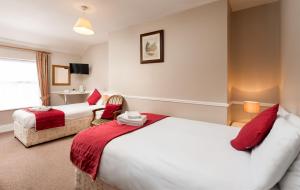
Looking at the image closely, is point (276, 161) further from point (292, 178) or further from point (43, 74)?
point (43, 74)

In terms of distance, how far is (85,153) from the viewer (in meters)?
1.54

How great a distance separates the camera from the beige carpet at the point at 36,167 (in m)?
1.86

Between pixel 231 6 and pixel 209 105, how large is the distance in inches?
72.9

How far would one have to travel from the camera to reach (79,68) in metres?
5.11

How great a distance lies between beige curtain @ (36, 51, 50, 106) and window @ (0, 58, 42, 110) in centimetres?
11

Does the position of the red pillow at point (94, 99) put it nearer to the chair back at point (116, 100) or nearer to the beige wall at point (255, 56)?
the chair back at point (116, 100)

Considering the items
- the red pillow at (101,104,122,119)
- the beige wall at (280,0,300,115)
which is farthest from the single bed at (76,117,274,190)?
the red pillow at (101,104,122,119)

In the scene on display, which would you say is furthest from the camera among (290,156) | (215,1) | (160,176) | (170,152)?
(215,1)

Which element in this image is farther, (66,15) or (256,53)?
(66,15)

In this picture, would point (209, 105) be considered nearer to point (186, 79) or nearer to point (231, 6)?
point (186, 79)

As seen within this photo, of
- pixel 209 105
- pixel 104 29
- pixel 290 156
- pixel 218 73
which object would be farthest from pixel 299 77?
pixel 104 29

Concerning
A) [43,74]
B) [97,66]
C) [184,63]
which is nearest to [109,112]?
[184,63]

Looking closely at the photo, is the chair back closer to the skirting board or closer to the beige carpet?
the beige carpet

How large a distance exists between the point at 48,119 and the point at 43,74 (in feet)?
7.25
